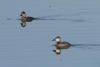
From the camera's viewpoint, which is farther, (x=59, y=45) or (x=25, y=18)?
(x=25, y=18)

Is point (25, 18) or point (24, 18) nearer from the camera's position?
point (25, 18)

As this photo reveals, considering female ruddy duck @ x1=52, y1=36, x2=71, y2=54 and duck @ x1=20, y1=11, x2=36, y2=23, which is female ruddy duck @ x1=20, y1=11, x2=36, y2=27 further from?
female ruddy duck @ x1=52, y1=36, x2=71, y2=54

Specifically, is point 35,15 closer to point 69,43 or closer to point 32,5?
point 32,5

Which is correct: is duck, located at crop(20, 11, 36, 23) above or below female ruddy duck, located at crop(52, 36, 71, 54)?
above

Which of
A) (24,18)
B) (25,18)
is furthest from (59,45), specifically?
(24,18)

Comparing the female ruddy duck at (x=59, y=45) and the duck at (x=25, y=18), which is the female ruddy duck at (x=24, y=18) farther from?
the female ruddy duck at (x=59, y=45)

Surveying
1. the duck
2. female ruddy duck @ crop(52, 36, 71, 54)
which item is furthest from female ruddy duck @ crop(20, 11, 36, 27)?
female ruddy duck @ crop(52, 36, 71, 54)

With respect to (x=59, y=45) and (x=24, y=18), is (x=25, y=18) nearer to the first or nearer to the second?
(x=24, y=18)

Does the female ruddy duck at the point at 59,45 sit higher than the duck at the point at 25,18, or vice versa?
the duck at the point at 25,18

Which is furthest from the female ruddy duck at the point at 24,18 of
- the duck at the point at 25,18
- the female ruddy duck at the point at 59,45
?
the female ruddy duck at the point at 59,45

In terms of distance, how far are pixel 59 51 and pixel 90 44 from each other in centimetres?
133

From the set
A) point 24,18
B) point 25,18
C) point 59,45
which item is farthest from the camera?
point 24,18

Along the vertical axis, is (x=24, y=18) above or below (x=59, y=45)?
above

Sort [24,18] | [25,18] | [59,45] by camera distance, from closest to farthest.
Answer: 1. [59,45]
2. [25,18]
3. [24,18]
